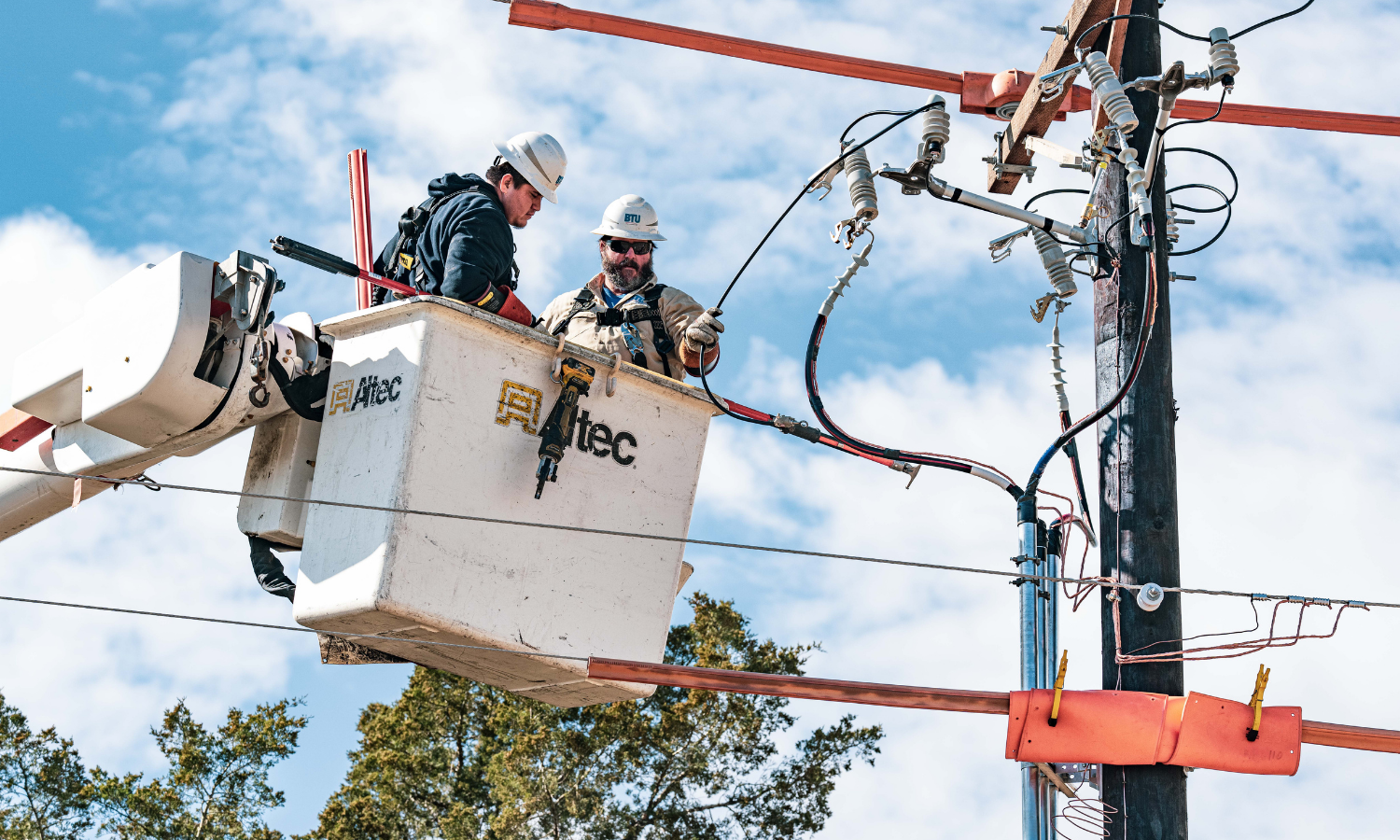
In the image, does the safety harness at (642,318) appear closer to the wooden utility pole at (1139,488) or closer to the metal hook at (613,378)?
the metal hook at (613,378)

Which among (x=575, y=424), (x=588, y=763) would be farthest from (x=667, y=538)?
(x=588, y=763)

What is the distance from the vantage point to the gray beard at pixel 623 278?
6492 mm

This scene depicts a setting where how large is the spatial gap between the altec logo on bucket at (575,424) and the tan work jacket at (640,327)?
2.09ft

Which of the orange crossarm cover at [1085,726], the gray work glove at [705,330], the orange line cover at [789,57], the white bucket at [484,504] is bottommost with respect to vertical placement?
the orange crossarm cover at [1085,726]

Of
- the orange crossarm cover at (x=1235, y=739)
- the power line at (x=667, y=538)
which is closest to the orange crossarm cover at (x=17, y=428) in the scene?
the power line at (x=667, y=538)

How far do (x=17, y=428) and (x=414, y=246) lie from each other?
1652 mm

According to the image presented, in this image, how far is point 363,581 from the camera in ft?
16.1

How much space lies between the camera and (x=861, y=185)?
5.86 meters

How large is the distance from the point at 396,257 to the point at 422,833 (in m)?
12.5

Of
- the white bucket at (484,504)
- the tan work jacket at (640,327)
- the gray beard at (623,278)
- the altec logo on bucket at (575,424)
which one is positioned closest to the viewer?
the white bucket at (484,504)

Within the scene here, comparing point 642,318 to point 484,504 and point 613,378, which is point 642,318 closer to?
point 613,378

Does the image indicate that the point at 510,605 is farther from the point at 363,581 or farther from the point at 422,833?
the point at 422,833

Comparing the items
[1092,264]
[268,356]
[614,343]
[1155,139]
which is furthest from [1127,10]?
[268,356]

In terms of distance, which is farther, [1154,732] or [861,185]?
[861,185]
